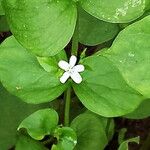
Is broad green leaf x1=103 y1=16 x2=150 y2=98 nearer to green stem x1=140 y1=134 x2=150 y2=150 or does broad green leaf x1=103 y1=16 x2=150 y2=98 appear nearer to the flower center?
the flower center

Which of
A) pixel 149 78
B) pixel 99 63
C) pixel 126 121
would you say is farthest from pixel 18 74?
pixel 126 121

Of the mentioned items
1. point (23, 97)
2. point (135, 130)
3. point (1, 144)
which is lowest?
point (135, 130)

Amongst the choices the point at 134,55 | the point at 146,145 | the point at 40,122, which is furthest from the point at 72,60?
the point at 146,145

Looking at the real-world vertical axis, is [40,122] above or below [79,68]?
below

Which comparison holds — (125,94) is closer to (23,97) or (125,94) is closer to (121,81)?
(121,81)

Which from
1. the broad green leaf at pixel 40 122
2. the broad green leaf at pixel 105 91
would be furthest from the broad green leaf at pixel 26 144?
the broad green leaf at pixel 105 91

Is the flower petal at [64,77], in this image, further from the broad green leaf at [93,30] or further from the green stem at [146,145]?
the green stem at [146,145]

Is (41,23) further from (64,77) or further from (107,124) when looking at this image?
(107,124)
